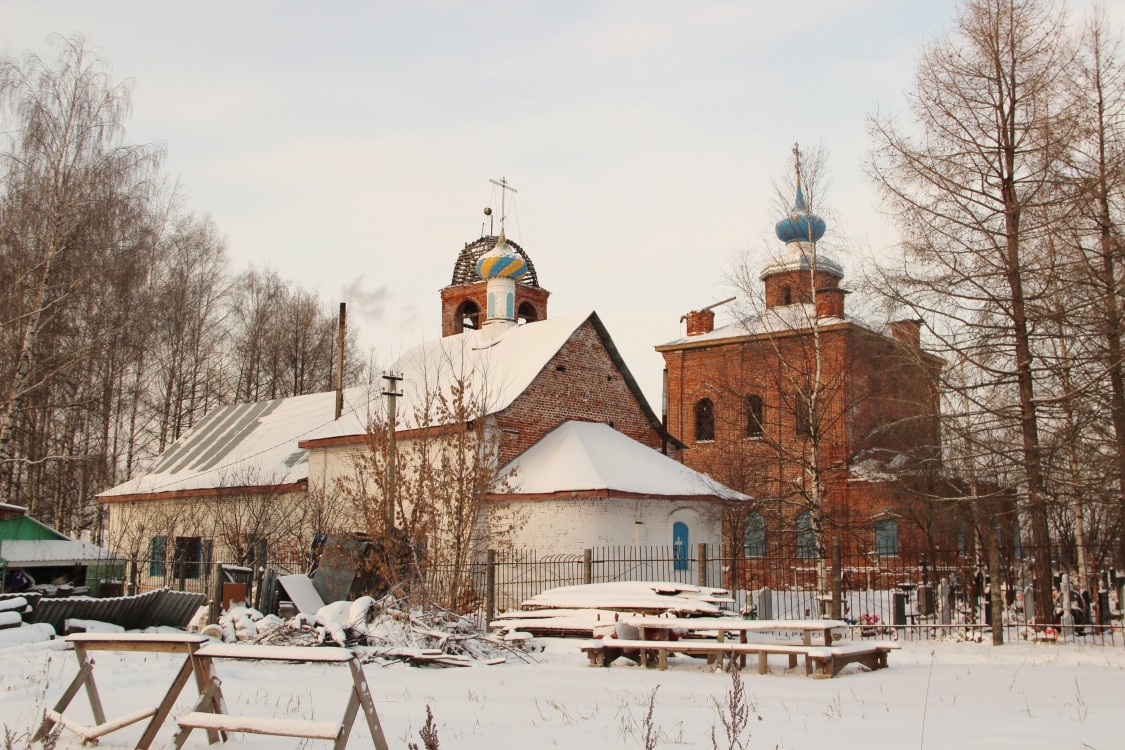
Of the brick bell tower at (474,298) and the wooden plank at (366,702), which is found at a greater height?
the brick bell tower at (474,298)

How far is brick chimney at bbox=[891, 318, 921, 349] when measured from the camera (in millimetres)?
14846

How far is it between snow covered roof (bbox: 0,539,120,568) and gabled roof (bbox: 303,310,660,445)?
19.8 feet

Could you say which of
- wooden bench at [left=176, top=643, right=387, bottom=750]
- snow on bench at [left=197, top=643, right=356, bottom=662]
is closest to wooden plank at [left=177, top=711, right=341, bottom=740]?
wooden bench at [left=176, top=643, right=387, bottom=750]

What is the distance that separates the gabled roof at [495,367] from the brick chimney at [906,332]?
366 inches

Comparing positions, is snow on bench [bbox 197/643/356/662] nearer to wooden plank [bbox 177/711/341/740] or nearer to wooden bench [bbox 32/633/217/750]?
wooden bench [bbox 32/633/217/750]

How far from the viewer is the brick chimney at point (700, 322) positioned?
3586 centimetres

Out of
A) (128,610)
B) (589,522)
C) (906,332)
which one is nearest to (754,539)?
(589,522)

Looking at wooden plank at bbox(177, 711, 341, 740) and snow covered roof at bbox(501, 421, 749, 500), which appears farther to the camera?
snow covered roof at bbox(501, 421, 749, 500)

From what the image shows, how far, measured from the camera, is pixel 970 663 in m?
11.6

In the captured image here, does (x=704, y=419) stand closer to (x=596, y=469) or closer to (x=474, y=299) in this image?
(x=474, y=299)

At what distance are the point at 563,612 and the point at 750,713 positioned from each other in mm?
6531

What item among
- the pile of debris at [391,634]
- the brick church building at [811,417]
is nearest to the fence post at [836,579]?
the brick church building at [811,417]

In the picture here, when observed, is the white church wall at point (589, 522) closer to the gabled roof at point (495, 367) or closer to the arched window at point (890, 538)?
the gabled roof at point (495, 367)

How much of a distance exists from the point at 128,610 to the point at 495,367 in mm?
11752
